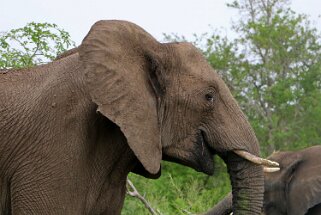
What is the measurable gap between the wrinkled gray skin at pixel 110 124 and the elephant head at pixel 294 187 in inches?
146

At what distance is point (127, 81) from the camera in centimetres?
421

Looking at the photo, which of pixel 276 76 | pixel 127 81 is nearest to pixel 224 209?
pixel 127 81

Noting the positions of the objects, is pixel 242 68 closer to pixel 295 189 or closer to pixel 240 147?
pixel 295 189

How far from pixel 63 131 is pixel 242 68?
23.0 meters

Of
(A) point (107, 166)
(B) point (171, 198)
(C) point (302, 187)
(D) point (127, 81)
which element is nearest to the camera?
(D) point (127, 81)

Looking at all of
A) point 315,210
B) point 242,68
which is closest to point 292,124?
point 242,68

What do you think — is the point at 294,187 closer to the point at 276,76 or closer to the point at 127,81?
the point at 127,81

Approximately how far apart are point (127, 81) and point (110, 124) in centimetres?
22

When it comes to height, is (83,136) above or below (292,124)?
above

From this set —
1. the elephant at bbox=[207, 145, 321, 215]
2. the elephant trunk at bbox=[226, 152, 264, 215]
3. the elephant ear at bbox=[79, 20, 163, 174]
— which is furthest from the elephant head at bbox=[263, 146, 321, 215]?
the elephant ear at bbox=[79, 20, 163, 174]

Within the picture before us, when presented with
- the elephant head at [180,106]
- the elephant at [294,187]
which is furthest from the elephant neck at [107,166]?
the elephant at [294,187]

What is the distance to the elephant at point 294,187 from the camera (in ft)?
26.4

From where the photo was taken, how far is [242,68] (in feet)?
88.4

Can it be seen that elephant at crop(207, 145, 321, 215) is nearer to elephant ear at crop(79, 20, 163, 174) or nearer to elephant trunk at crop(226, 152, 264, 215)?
elephant trunk at crop(226, 152, 264, 215)
